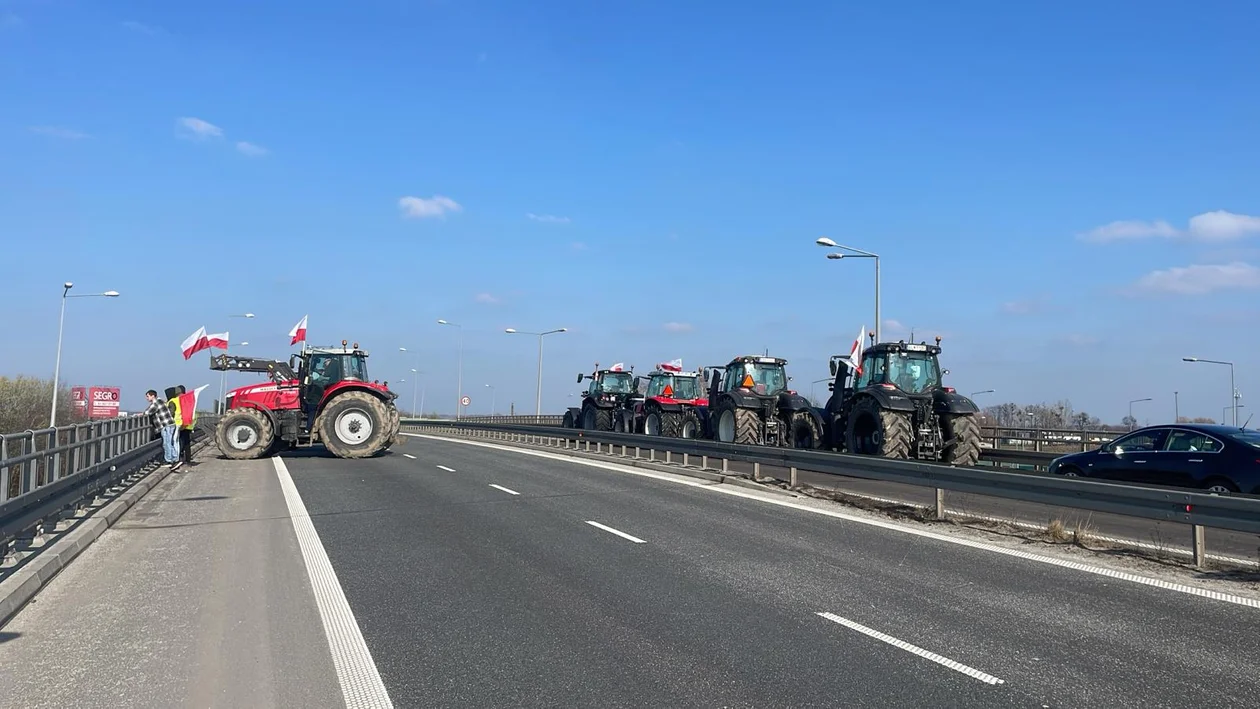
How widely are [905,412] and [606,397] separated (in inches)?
690

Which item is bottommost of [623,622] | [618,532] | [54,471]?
[623,622]

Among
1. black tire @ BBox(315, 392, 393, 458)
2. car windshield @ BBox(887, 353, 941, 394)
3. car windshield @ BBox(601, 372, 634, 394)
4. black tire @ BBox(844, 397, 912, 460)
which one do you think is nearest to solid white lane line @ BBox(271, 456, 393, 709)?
black tire @ BBox(844, 397, 912, 460)

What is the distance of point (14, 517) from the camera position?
8.27 m

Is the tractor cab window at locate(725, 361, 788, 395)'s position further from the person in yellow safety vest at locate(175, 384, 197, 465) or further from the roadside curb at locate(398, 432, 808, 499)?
the person in yellow safety vest at locate(175, 384, 197, 465)

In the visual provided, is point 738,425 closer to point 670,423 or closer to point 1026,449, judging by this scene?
point 670,423

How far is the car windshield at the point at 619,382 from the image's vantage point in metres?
36.3

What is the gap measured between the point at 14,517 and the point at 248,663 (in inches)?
158

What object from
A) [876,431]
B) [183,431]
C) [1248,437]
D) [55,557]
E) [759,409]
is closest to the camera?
[55,557]

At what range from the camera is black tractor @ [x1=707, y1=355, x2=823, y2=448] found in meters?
24.1

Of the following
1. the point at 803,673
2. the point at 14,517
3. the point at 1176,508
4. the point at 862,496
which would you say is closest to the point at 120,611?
the point at 14,517

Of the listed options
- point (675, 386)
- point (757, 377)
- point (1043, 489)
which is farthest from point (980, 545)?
point (675, 386)

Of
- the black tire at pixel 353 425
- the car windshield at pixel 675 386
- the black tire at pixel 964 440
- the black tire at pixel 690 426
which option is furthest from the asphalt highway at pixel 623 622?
the car windshield at pixel 675 386

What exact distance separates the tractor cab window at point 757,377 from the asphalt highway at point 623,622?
1399 centimetres

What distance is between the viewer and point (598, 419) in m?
35.6
